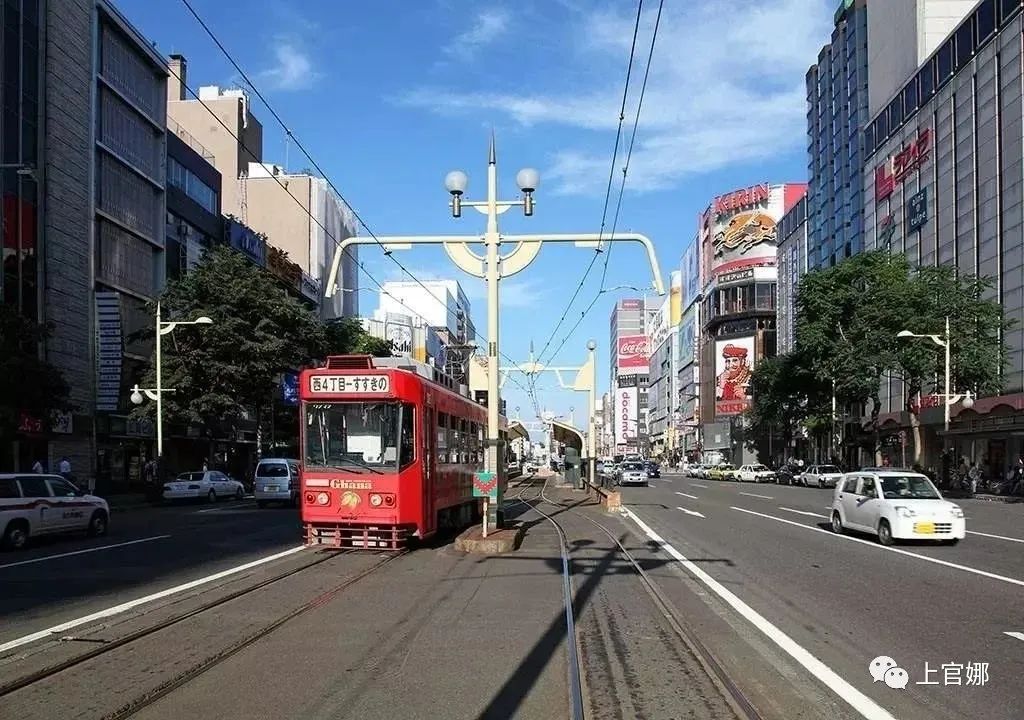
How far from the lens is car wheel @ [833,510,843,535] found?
2166cm

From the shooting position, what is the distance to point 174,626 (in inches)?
389

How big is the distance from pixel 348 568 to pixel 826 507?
23.3 metres

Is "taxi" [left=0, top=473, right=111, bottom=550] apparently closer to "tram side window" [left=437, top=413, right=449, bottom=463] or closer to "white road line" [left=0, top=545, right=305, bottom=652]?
"white road line" [left=0, top=545, right=305, bottom=652]

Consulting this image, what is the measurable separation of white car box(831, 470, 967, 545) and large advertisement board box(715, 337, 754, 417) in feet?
Answer: 307

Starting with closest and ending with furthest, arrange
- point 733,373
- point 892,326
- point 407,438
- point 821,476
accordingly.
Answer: point 407,438 < point 892,326 < point 821,476 < point 733,373

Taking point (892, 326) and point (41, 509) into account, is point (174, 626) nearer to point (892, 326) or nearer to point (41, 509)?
point (41, 509)

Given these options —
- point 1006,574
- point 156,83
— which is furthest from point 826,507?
point 156,83

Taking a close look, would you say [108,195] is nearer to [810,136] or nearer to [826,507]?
[826,507]

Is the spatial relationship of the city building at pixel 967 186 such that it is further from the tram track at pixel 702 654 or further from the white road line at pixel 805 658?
the tram track at pixel 702 654

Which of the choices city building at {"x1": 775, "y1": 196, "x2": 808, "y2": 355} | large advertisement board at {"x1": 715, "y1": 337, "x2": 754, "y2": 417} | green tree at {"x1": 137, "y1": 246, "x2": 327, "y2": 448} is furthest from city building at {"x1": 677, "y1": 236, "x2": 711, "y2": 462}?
green tree at {"x1": 137, "y1": 246, "x2": 327, "y2": 448}

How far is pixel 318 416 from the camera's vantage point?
1623 cm

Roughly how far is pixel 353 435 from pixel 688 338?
430 ft

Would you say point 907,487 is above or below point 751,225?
below

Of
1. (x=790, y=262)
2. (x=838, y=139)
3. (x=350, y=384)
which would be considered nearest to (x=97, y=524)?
(x=350, y=384)
